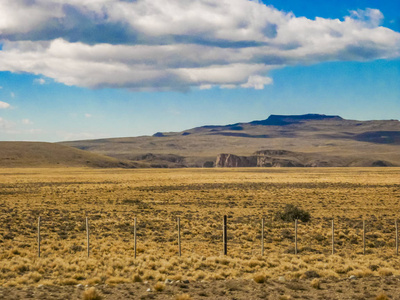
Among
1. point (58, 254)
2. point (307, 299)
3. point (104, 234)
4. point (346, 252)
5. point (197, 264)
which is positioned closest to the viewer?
point (307, 299)

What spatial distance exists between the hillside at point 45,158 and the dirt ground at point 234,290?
523ft

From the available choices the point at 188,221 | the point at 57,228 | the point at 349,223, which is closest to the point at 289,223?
the point at 349,223

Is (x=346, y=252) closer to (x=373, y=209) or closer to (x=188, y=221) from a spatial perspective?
(x=188, y=221)

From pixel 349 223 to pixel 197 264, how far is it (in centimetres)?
1657

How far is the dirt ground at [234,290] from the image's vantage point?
43.5ft

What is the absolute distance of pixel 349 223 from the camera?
30.7 metres

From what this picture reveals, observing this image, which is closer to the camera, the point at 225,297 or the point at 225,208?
the point at 225,297

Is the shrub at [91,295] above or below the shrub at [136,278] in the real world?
above

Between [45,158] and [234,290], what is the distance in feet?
582

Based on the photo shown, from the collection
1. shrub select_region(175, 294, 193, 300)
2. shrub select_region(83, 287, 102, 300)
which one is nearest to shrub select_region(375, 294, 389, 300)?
shrub select_region(175, 294, 193, 300)

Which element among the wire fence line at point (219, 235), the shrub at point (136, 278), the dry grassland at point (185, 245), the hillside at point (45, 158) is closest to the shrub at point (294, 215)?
the wire fence line at point (219, 235)

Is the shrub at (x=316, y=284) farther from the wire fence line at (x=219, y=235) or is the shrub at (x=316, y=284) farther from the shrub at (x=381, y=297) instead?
the wire fence line at (x=219, y=235)

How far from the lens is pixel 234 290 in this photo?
554 inches

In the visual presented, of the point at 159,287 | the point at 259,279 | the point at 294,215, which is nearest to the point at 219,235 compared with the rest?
the point at 294,215
